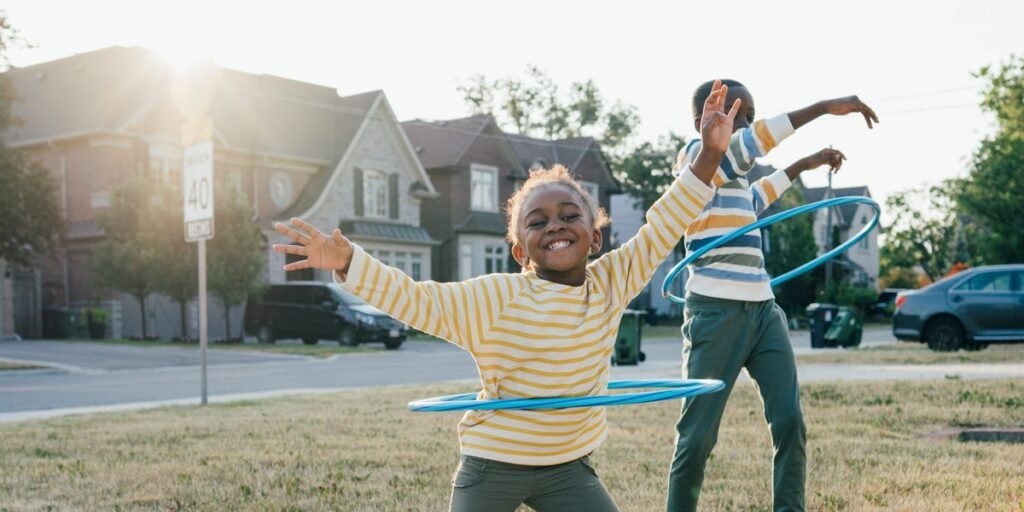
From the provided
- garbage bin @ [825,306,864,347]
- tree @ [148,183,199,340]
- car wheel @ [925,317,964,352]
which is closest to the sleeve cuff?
car wheel @ [925,317,964,352]

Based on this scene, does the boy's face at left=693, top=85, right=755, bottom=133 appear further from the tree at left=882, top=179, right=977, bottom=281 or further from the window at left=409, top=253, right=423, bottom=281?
the tree at left=882, top=179, right=977, bottom=281

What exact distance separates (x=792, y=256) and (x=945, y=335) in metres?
32.0

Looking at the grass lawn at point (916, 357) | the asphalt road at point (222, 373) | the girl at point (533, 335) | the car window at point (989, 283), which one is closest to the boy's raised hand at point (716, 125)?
the girl at point (533, 335)

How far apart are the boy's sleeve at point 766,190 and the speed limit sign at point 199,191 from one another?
27.0 feet

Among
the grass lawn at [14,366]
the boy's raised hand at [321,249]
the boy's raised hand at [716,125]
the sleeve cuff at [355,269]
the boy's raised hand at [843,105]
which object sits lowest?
the grass lawn at [14,366]

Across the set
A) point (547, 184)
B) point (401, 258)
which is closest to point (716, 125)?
point (547, 184)

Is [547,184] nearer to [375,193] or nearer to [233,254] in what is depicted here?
[233,254]

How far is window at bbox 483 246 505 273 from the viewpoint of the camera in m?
44.4

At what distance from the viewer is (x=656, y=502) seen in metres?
5.71

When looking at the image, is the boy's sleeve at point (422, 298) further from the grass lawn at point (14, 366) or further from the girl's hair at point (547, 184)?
the grass lawn at point (14, 366)

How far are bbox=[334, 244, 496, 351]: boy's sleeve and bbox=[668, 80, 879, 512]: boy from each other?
1.52 meters

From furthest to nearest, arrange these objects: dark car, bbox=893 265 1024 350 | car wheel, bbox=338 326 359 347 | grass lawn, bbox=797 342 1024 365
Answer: car wheel, bbox=338 326 359 347, dark car, bbox=893 265 1024 350, grass lawn, bbox=797 342 1024 365

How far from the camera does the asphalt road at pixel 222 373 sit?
14.4m

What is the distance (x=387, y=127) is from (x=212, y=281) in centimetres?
1305
